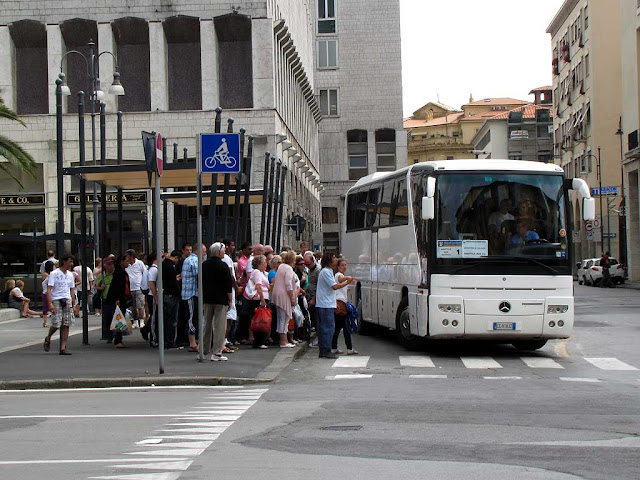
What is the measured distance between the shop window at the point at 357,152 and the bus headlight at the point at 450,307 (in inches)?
2539

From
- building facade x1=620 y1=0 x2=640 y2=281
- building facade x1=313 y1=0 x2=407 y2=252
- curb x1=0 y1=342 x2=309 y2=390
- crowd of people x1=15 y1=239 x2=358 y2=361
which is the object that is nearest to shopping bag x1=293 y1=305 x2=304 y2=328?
crowd of people x1=15 y1=239 x2=358 y2=361

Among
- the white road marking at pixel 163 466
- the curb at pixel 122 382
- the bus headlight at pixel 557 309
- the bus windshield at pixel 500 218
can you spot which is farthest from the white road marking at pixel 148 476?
the bus headlight at pixel 557 309

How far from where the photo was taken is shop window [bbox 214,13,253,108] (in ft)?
151

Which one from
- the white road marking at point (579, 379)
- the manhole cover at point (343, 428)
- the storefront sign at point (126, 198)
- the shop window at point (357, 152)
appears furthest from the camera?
the shop window at point (357, 152)

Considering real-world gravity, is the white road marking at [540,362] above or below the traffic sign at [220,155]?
below

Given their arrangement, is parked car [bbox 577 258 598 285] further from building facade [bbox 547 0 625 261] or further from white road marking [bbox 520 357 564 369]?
white road marking [bbox 520 357 564 369]

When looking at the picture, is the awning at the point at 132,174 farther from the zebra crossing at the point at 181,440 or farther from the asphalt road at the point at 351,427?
the zebra crossing at the point at 181,440

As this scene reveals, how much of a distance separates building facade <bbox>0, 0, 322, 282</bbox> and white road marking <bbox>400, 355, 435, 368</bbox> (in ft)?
87.7

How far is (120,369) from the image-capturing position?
629 inches

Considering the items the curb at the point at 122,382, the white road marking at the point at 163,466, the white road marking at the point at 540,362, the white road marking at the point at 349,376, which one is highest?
the white road marking at the point at 163,466

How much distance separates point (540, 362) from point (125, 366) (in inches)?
261

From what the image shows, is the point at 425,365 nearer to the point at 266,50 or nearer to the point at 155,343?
the point at 155,343

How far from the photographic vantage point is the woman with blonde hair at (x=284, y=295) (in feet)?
64.5

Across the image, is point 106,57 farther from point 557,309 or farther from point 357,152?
point 357,152
